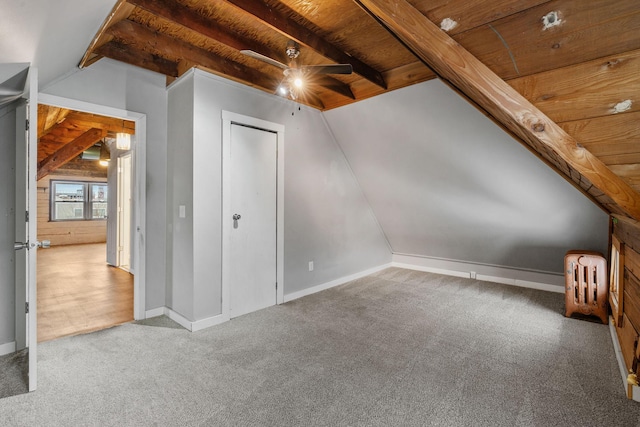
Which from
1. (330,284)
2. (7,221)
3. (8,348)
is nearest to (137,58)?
(7,221)

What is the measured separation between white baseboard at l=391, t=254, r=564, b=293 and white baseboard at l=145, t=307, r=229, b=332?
355 cm

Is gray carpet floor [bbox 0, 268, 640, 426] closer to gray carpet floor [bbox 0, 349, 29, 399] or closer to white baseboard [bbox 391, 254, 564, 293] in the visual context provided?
gray carpet floor [bbox 0, 349, 29, 399]

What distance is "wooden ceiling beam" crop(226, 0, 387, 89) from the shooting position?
6.74ft

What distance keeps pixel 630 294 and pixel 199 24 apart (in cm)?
376

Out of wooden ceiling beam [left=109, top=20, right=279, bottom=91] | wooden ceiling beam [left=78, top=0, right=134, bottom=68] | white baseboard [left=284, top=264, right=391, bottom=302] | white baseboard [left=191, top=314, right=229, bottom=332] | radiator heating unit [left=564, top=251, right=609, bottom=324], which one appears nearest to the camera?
wooden ceiling beam [left=78, top=0, right=134, bottom=68]

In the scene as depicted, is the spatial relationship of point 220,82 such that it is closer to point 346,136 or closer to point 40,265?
point 346,136

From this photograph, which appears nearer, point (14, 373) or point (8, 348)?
point (14, 373)

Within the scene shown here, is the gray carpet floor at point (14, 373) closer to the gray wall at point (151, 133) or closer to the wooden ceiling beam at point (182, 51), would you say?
the gray wall at point (151, 133)

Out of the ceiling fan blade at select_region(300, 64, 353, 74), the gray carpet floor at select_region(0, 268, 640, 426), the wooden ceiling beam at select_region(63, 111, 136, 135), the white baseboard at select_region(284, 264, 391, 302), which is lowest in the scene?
the gray carpet floor at select_region(0, 268, 640, 426)

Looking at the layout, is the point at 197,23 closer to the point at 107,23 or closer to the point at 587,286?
the point at 107,23

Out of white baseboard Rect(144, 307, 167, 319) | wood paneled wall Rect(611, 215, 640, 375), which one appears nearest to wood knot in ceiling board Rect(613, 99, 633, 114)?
wood paneled wall Rect(611, 215, 640, 375)

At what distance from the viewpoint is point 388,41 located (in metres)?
2.61

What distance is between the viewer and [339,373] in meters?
2.13

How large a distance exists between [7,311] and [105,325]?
748 millimetres
